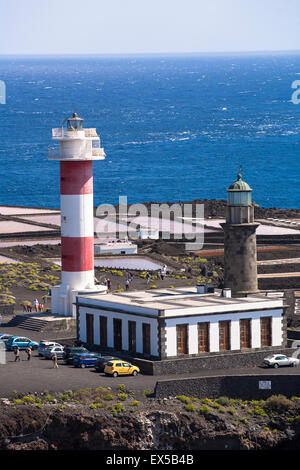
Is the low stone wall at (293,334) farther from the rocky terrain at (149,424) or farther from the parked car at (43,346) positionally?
the parked car at (43,346)

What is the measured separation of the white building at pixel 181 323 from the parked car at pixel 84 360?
87.9 inches

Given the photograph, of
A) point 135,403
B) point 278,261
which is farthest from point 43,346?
point 278,261

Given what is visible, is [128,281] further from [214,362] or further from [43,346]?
[214,362]

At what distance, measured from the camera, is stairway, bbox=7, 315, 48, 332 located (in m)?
74.1

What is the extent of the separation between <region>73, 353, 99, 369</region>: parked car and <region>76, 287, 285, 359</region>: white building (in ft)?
7.33

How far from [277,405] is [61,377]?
1025cm

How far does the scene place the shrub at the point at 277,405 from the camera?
6009 centimetres

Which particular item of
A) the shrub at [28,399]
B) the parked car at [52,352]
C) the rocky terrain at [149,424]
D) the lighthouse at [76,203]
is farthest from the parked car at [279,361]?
the shrub at [28,399]

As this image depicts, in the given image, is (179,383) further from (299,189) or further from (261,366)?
(299,189)

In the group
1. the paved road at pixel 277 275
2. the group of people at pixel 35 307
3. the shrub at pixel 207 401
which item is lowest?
the shrub at pixel 207 401

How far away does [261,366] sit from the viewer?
66.6 metres

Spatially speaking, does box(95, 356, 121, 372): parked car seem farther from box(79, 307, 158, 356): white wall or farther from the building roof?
the building roof

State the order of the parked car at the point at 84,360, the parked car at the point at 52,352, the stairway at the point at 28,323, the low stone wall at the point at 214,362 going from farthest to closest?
the stairway at the point at 28,323
the parked car at the point at 52,352
the parked car at the point at 84,360
the low stone wall at the point at 214,362
